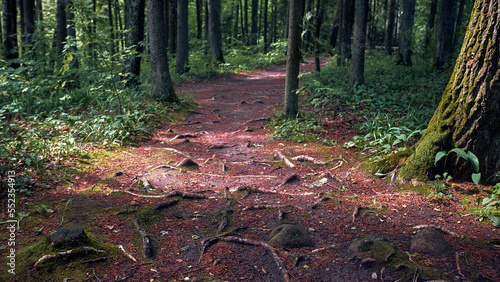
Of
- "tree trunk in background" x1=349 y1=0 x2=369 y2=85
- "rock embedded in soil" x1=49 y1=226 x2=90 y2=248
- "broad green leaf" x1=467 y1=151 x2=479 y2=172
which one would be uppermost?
"tree trunk in background" x1=349 y1=0 x2=369 y2=85

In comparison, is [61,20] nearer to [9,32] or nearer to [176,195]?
[9,32]

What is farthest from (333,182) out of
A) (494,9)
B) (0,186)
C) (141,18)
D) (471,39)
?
(141,18)

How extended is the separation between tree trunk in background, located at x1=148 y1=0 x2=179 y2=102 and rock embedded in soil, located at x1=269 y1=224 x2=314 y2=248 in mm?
7555

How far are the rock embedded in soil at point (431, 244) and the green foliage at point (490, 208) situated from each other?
77cm

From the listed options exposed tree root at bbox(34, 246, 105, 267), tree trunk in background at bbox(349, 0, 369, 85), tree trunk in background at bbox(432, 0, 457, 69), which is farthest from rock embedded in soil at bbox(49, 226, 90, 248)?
tree trunk in background at bbox(432, 0, 457, 69)

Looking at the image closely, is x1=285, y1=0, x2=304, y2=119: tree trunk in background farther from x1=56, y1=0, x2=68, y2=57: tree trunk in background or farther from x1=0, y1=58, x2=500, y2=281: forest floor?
x1=56, y1=0, x2=68, y2=57: tree trunk in background

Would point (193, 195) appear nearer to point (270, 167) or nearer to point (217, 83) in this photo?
point (270, 167)

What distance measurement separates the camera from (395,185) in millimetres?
4699

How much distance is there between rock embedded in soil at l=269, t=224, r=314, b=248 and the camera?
344 cm

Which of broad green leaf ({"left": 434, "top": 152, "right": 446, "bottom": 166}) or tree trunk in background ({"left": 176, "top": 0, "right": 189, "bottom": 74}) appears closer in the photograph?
broad green leaf ({"left": 434, "top": 152, "right": 446, "bottom": 166})

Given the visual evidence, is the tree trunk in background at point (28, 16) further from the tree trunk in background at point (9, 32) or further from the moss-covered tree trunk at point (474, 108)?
the moss-covered tree trunk at point (474, 108)

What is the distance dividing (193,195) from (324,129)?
4.04 metres

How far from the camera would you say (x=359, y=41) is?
34.4 feet

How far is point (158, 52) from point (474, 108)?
26.8 ft
